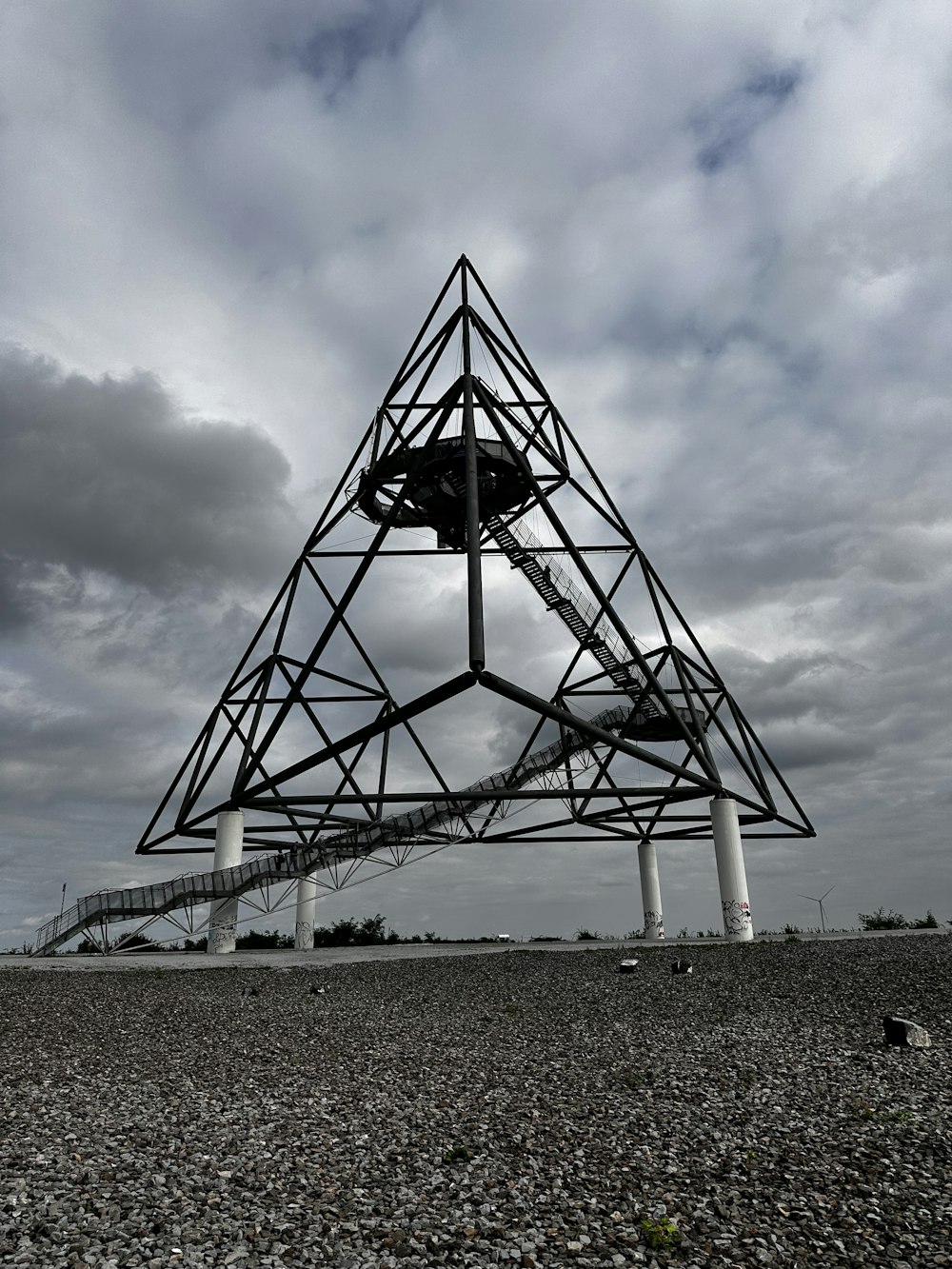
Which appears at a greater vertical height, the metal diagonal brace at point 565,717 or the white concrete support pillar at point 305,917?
the metal diagonal brace at point 565,717

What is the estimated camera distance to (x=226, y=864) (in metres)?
29.0

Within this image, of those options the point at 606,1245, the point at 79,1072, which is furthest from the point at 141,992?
the point at 606,1245

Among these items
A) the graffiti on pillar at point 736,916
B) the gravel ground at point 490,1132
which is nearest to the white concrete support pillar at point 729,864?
the graffiti on pillar at point 736,916

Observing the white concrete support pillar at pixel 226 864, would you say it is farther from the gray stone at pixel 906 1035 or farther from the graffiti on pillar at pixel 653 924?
the gray stone at pixel 906 1035

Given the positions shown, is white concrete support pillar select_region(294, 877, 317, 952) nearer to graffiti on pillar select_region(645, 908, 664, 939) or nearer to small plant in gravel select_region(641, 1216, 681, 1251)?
graffiti on pillar select_region(645, 908, 664, 939)

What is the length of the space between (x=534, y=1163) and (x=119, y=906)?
25520mm

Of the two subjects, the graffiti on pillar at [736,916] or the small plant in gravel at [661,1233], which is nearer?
the small plant in gravel at [661,1233]

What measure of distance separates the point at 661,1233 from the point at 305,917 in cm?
3024

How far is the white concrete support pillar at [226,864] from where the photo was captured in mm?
28656

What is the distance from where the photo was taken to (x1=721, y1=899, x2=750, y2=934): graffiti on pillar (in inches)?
1124

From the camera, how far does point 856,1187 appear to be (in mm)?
6188

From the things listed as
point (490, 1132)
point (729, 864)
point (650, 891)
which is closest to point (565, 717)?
point (729, 864)

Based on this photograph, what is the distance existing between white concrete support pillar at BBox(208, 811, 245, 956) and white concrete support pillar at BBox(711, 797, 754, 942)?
55.7ft

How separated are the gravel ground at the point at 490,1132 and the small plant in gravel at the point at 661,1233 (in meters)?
0.02
